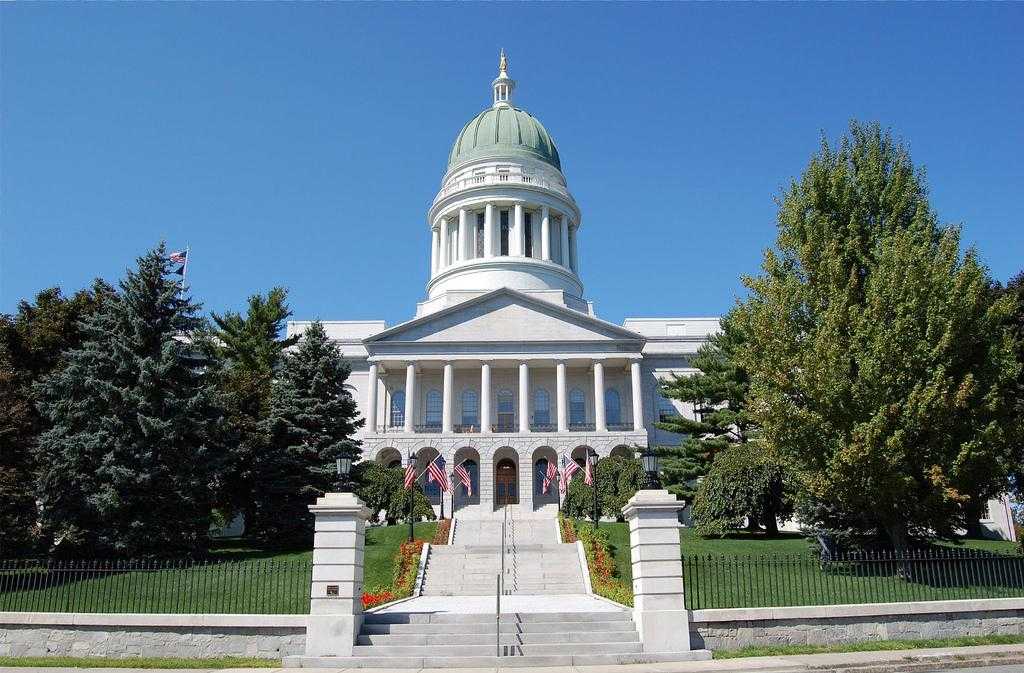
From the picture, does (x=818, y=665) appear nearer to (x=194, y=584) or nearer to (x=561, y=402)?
(x=194, y=584)

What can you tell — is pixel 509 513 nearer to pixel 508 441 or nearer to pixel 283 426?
pixel 508 441

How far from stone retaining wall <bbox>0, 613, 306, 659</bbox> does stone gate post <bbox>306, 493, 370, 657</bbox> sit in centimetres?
35

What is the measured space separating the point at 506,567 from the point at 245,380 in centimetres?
1475

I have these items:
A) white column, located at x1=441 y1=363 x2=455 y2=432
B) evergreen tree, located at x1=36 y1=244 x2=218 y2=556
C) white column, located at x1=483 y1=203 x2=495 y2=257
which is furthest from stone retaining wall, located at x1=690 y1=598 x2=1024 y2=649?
white column, located at x1=483 y1=203 x2=495 y2=257

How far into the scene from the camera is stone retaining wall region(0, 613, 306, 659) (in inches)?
551

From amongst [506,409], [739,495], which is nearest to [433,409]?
[506,409]

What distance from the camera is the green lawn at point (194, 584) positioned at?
15766 mm

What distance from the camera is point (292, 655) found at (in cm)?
1387

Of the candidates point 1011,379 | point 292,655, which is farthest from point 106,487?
point 1011,379

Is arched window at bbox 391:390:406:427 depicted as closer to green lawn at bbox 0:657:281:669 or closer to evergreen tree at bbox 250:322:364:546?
evergreen tree at bbox 250:322:364:546

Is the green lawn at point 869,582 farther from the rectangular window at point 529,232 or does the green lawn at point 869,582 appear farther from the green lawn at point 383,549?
the rectangular window at point 529,232

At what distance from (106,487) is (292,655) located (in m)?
11.6

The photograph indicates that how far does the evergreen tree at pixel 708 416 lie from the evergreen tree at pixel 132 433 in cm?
1901

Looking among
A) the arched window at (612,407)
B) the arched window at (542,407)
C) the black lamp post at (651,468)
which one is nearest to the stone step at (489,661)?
the black lamp post at (651,468)
